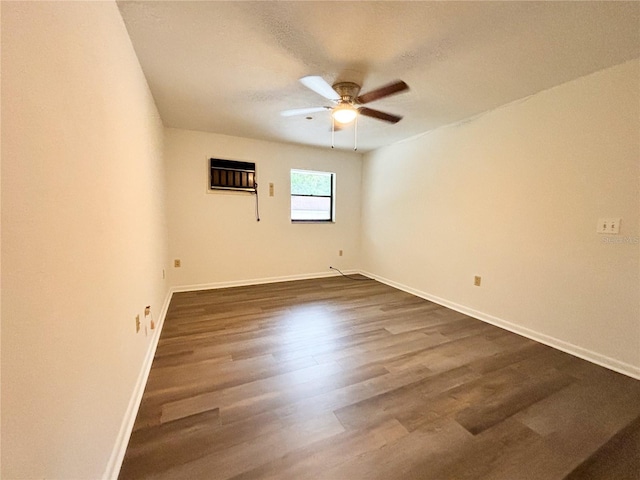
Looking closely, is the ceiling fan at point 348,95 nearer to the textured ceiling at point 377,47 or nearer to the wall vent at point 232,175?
the textured ceiling at point 377,47

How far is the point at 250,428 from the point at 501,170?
308 cm

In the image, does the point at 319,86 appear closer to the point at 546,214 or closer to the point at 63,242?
the point at 63,242

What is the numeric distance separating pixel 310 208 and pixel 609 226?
11.7 feet

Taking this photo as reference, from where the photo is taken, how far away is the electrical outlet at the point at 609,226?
194 cm

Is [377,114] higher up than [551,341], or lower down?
higher up

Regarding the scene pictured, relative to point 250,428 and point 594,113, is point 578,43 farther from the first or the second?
point 250,428

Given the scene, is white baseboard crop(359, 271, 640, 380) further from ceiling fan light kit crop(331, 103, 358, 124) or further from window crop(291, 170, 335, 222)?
ceiling fan light kit crop(331, 103, 358, 124)

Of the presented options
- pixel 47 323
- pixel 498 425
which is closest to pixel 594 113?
pixel 498 425

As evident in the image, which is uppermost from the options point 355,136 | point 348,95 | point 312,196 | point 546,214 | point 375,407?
point 355,136

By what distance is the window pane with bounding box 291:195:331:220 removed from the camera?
4488 mm

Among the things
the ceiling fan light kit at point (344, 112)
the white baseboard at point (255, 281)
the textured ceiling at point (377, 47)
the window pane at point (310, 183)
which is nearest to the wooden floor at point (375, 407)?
the white baseboard at point (255, 281)

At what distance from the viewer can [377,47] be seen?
174 cm

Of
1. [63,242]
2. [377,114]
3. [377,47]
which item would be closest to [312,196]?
[377,114]

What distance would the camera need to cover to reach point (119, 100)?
1.41 meters
